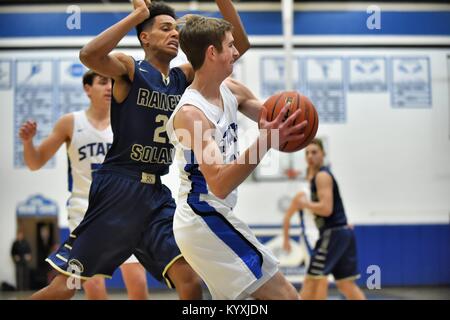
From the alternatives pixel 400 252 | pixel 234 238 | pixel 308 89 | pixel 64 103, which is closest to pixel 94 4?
pixel 64 103

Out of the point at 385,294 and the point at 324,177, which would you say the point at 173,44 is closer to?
the point at 324,177

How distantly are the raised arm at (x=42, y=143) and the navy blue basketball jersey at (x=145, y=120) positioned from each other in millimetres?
894

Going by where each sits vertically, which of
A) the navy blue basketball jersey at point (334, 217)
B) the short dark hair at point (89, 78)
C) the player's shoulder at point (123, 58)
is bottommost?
the navy blue basketball jersey at point (334, 217)

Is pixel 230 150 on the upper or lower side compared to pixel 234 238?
upper

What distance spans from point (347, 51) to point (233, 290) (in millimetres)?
7875

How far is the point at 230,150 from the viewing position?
119 inches

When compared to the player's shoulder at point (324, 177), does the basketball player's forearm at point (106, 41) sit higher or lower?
higher

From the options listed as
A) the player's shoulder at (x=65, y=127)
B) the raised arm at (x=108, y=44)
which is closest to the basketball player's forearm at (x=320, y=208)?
the player's shoulder at (x=65, y=127)

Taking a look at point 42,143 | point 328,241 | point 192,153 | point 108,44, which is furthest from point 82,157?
point 328,241

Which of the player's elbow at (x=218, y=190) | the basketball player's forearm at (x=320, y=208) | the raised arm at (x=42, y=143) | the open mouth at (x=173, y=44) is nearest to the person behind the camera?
the player's elbow at (x=218, y=190)

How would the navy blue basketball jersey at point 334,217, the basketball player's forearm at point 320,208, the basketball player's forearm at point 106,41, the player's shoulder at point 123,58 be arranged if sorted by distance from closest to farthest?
1. the basketball player's forearm at point 106,41
2. the player's shoulder at point 123,58
3. the basketball player's forearm at point 320,208
4. the navy blue basketball jersey at point 334,217

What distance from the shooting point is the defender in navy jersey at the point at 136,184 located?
3.48m

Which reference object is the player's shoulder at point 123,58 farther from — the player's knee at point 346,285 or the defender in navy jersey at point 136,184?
the player's knee at point 346,285
